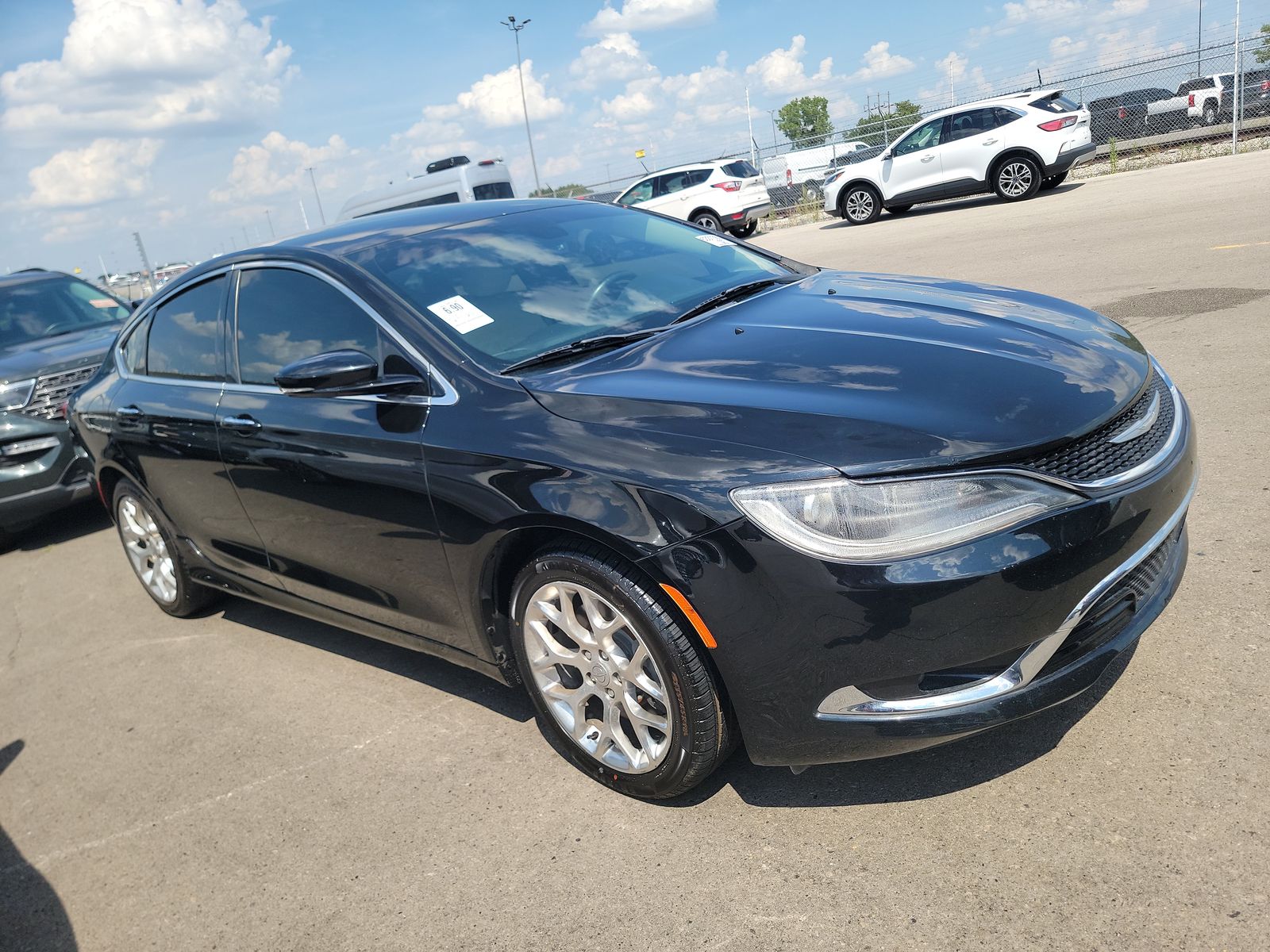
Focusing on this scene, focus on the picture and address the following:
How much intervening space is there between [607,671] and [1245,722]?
1.73 metres

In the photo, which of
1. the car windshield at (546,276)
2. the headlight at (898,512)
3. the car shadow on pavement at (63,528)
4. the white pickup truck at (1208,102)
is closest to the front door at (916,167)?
the white pickup truck at (1208,102)

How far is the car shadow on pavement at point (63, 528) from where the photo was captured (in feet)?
24.7

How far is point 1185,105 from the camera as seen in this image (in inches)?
835

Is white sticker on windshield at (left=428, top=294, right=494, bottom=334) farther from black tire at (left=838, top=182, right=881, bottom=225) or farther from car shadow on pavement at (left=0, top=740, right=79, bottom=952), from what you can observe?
black tire at (left=838, top=182, right=881, bottom=225)

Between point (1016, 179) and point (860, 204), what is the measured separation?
10.5 ft

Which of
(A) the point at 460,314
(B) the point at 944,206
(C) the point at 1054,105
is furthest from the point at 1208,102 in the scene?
(A) the point at 460,314

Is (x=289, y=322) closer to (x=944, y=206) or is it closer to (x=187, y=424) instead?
(x=187, y=424)

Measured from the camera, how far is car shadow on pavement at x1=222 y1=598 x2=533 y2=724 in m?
3.76

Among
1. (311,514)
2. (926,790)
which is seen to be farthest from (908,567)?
(311,514)

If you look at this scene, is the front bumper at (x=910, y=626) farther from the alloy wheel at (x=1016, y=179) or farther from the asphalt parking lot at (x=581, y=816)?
the alloy wheel at (x=1016, y=179)

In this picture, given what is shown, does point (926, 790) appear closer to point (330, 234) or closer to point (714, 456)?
point (714, 456)

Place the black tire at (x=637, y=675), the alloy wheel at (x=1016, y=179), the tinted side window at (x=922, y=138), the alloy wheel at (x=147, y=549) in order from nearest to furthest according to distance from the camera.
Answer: the black tire at (x=637, y=675) < the alloy wheel at (x=147, y=549) < the alloy wheel at (x=1016, y=179) < the tinted side window at (x=922, y=138)

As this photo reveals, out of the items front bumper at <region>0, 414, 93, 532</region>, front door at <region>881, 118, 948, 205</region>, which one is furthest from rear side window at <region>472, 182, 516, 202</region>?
front bumper at <region>0, 414, 93, 532</region>

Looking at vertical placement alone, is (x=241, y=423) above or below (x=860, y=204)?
above
